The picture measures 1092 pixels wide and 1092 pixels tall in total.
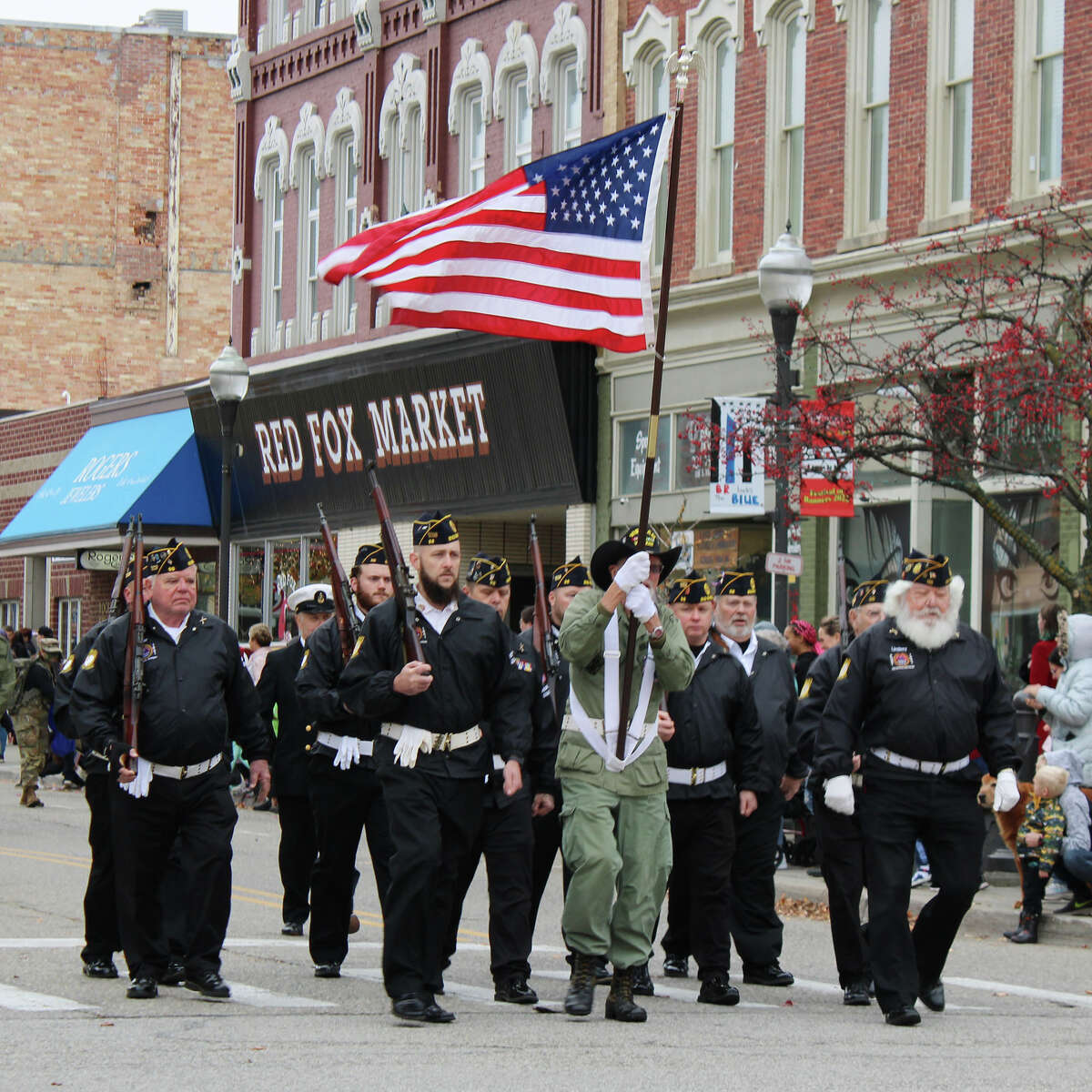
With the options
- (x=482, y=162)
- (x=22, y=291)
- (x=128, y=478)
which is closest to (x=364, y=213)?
(x=482, y=162)

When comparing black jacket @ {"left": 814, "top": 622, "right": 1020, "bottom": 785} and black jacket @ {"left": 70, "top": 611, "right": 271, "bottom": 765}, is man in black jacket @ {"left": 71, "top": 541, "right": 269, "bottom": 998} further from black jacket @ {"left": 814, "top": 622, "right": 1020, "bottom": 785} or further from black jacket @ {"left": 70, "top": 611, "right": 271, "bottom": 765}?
Answer: black jacket @ {"left": 814, "top": 622, "right": 1020, "bottom": 785}

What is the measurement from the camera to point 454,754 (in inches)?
377

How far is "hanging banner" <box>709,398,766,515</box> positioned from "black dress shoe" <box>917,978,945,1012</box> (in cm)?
782

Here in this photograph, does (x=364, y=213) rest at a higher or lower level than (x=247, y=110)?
lower

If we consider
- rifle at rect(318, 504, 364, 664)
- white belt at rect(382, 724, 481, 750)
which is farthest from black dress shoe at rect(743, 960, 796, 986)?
rifle at rect(318, 504, 364, 664)

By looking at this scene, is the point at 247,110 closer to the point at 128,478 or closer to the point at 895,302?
the point at 128,478

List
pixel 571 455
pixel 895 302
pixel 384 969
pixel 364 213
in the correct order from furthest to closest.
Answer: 1. pixel 364 213
2. pixel 571 455
3. pixel 895 302
4. pixel 384 969

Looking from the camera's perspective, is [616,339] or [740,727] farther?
[616,339]

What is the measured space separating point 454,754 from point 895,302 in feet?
37.0

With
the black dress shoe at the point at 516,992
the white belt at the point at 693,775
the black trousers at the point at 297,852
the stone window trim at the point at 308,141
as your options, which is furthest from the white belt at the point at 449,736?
the stone window trim at the point at 308,141

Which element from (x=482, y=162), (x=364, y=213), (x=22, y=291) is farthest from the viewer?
(x=22, y=291)

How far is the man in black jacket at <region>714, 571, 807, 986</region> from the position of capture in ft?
36.1

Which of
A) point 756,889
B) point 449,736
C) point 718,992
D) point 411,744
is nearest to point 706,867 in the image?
point 718,992

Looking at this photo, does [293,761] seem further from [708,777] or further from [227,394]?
[227,394]
